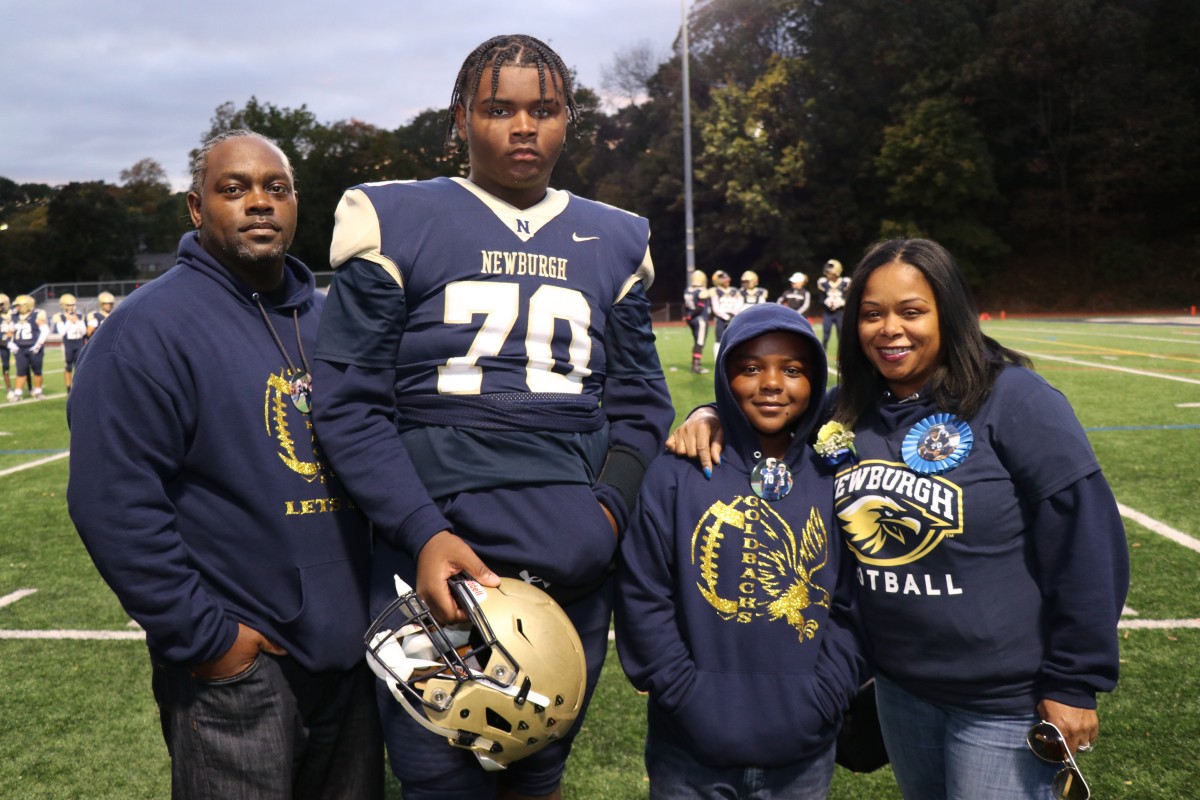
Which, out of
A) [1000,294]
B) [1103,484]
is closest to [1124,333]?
[1000,294]

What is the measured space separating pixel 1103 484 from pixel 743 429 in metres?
0.77

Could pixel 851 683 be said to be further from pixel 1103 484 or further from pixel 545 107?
pixel 545 107

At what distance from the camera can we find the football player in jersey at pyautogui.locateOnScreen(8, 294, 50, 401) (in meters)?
15.3

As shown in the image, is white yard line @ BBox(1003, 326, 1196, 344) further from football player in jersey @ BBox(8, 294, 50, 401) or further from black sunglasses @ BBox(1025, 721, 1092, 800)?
football player in jersey @ BBox(8, 294, 50, 401)

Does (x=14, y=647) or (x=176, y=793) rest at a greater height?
(x=176, y=793)

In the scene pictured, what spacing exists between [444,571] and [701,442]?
2.45 feet

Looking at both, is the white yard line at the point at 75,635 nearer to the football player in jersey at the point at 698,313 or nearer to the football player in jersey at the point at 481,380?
the football player in jersey at the point at 481,380

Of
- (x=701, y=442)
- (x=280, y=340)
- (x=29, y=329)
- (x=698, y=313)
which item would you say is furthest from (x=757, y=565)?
(x=29, y=329)

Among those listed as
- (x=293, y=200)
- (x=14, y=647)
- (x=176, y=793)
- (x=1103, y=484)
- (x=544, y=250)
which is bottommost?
(x=14, y=647)

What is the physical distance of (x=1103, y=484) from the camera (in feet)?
6.41

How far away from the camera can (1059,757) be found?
191 cm

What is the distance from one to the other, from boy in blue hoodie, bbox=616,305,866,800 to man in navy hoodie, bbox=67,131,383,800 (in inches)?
26.4

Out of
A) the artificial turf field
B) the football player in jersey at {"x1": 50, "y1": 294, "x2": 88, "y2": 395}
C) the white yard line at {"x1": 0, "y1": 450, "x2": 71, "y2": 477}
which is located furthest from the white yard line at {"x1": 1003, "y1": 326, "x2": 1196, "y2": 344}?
the football player in jersey at {"x1": 50, "y1": 294, "x2": 88, "y2": 395}

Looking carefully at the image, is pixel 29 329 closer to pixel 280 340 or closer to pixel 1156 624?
pixel 280 340
